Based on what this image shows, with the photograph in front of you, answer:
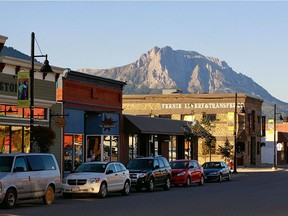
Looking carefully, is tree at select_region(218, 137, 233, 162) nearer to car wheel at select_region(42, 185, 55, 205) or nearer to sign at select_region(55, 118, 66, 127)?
sign at select_region(55, 118, 66, 127)

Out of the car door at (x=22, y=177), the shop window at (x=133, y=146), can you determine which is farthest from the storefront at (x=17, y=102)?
the shop window at (x=133, y=146)

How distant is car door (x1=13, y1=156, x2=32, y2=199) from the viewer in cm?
2623

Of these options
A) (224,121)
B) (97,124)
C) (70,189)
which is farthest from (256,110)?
(70,189)

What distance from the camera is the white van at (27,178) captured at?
84.1 ft

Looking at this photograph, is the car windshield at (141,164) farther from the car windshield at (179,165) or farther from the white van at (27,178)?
the white van at (27,178)

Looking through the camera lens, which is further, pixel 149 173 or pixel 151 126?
pixel 151 126

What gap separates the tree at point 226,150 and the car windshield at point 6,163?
55307mm

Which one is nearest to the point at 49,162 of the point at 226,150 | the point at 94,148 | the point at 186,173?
the point at 186,173

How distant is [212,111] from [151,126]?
32.7 metres

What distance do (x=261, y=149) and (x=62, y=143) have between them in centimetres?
6250

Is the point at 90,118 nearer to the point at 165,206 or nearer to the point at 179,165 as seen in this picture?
the point at 179,165

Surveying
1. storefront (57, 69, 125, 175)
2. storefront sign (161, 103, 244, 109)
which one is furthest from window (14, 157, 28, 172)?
storefront sign (161, 103, 244, 109)

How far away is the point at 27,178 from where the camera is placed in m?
26.9

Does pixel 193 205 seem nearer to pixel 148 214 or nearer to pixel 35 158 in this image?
pixel 148 214
